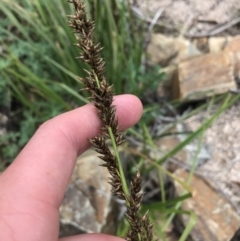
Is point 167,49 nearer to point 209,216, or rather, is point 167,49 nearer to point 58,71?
point 58,71

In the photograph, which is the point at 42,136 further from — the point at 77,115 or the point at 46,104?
the point at 46,104

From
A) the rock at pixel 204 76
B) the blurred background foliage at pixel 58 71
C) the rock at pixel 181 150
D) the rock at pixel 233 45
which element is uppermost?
the blurred background foliage at pixel 58 71

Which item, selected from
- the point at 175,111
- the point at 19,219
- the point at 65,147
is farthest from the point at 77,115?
the point at 175,111

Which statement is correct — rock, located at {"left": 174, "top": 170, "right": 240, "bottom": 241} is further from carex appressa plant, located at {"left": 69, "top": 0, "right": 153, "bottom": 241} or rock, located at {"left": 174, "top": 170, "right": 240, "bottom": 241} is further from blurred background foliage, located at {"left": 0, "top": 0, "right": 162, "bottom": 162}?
carex appressa plant, located at {"left": 69, "top": 0, "right": 153, "bottom": 241}

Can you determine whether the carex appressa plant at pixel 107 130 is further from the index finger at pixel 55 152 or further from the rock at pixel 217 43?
the rock at pixel 217 43

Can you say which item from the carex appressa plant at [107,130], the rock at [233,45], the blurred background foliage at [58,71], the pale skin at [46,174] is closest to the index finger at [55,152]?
the pale skin at [46,174]
